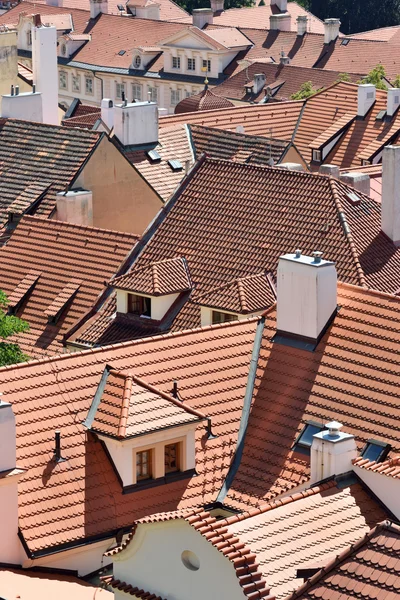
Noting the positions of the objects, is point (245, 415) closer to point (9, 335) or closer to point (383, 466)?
Answer: point (383, 466)

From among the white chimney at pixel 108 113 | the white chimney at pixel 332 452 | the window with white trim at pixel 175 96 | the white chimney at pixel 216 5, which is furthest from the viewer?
the white chimney at pixel 216 5

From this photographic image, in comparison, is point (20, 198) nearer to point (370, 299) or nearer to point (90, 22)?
point (370, 299)

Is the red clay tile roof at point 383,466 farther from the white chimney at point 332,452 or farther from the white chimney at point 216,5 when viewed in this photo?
the white chimney at point 216,5

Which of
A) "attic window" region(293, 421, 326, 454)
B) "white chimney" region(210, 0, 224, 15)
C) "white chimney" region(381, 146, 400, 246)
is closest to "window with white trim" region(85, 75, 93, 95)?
"white chimney" region(210, 0, 224, 15)

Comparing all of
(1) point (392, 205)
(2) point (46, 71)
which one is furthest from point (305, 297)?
(2) point (46, 71)

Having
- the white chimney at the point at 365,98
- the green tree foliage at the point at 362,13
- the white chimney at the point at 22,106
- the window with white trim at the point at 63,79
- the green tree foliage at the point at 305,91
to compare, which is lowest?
the green tree foliage at the point at 362,13

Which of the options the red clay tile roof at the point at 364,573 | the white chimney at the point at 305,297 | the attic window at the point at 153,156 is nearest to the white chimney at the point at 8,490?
the red clay tile roof at the point at 364,573

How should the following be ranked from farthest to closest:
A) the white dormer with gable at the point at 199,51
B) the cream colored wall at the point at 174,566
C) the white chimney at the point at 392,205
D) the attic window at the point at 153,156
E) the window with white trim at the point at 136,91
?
the window with white trim at the point at 136,91, the white dormer with gable at the point at 199,51, the attic window at the point at 153,156, the white chimney at the point at 392,205, the cream colored wall at the point at 174,566
